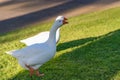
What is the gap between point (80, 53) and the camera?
23.0 feet

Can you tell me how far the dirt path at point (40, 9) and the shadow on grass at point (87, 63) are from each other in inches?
160

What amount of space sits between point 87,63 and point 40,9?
7109 millimetres

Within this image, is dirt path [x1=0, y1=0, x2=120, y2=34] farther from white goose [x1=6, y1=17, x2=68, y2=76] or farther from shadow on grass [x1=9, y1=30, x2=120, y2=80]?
white goose [x1=6, y1=17, x2=68, y2=76]

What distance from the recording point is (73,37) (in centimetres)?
857

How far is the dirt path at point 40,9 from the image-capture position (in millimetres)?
11664

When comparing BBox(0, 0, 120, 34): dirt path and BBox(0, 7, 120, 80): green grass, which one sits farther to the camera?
BBox(0, 0, 120, 34): dirt path

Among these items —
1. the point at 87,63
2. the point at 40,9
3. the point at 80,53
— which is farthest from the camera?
the point at 40,9

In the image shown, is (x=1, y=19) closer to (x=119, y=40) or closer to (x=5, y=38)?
(x=5, y=38)

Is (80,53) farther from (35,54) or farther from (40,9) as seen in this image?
(40,9)

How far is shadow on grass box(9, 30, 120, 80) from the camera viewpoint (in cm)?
588

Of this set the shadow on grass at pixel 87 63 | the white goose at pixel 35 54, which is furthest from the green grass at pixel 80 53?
the white goose at pixel 35 54

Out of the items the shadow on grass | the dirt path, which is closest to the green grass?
the shadow on grass

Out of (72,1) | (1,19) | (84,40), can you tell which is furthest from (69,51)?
(72,1)

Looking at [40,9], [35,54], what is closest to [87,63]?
[35,54]
